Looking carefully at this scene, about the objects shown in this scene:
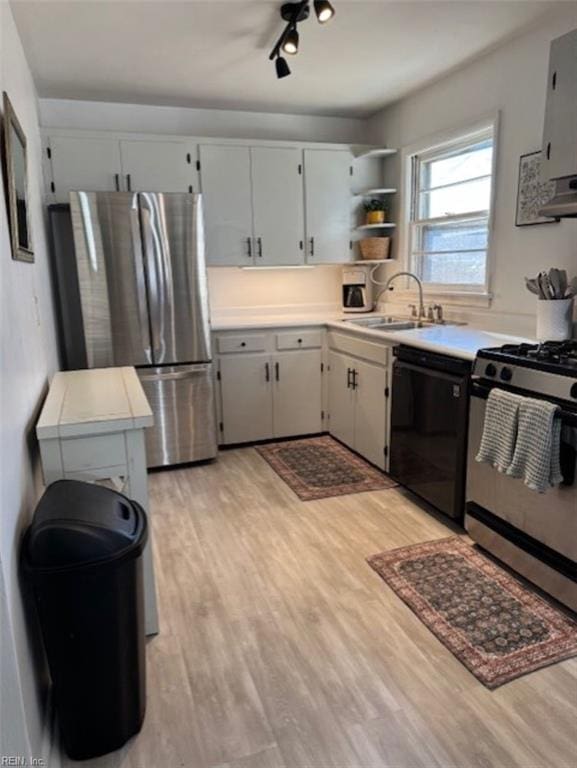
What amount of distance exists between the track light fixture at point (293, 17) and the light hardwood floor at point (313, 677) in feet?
8.09

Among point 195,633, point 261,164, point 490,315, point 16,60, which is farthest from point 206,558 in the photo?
point 261,164

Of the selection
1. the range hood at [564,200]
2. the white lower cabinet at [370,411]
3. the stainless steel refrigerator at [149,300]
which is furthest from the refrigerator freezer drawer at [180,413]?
the range hood at [564,200]

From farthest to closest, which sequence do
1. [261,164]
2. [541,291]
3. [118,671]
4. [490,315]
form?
[261,164]
[490,315]
[541,291]
[118,671]

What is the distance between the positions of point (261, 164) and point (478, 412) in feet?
8.63

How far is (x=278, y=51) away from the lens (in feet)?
9.45

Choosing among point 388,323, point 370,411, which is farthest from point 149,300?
point 388,323

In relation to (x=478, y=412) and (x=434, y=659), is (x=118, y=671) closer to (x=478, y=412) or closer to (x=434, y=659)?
(x=434, y=659)

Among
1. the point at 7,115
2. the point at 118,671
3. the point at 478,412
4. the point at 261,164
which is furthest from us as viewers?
the point at 261,164

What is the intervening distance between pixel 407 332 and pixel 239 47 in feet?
6.19

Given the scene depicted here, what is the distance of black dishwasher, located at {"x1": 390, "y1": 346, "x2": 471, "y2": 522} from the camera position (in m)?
2.63

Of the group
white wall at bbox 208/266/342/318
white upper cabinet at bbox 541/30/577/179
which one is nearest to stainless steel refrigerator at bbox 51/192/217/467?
white wall at bbox 208/266/342/318

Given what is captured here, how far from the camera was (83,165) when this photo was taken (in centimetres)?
363

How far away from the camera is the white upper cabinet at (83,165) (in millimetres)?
3578

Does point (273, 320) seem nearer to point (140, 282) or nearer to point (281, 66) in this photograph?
point (140, 282)
